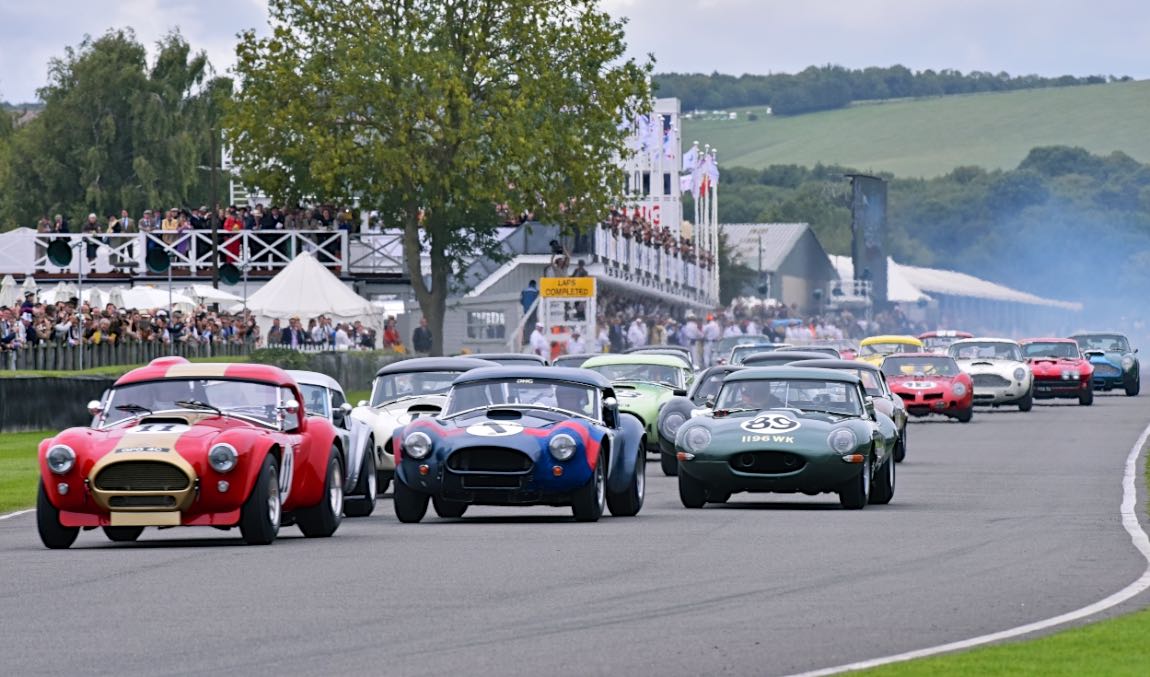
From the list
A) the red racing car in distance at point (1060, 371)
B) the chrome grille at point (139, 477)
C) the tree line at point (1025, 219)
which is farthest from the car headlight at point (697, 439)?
the tree line at point (1025, 219)

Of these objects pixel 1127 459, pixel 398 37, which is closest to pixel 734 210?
pixel 398 37

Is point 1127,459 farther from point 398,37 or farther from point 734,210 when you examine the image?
point 734,210

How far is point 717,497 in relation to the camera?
73.4 ft

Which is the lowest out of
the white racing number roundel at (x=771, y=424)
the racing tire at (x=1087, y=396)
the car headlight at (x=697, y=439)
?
the racing tire at (x=1087, y=396)

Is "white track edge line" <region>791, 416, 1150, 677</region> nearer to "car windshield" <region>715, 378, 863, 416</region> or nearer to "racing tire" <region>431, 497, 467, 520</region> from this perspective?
"car windshield" <region>715, 378, 863, 416</region>

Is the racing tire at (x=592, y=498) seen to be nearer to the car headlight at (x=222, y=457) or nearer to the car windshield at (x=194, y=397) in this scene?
the car windshield at (x=194, y=397)

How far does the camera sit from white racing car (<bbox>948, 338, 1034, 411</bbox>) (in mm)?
46531

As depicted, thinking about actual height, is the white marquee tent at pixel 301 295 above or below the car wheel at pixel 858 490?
above

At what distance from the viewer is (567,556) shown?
16047 millimetres

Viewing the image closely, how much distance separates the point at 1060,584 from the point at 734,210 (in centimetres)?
17887

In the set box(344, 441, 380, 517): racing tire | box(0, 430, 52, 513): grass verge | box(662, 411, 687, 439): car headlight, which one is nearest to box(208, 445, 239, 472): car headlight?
box(344, 441, 380, 517): racing tire

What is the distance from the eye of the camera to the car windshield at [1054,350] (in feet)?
170

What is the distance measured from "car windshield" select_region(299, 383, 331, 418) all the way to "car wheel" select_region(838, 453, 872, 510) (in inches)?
181

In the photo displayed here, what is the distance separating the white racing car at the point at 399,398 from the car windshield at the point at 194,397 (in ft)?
15.9
